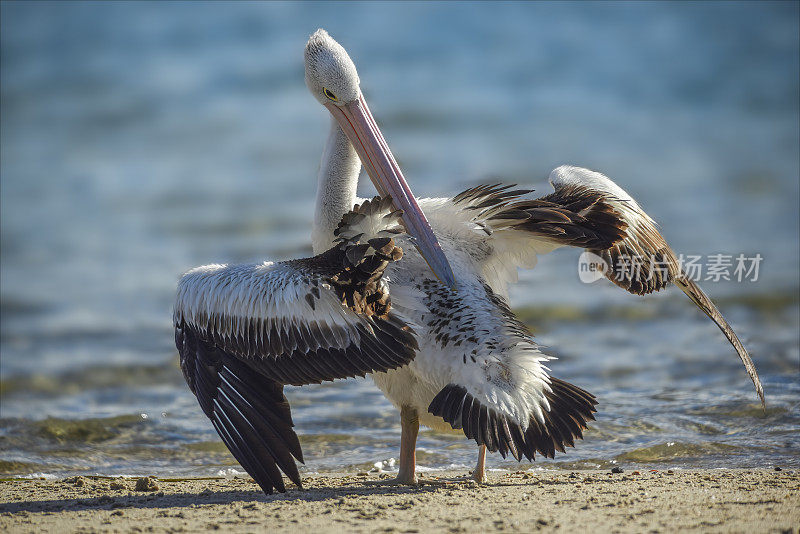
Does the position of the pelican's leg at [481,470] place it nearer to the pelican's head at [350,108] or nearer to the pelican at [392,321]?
the pelican at [392,321]

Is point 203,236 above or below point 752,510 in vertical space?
above

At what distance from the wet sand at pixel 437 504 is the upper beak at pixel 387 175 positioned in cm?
106

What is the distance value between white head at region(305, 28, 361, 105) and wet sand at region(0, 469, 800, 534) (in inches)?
79.9

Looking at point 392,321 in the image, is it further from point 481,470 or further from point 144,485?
point 144,485

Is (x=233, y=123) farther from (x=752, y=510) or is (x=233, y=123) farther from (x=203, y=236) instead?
(x=752, y=510)

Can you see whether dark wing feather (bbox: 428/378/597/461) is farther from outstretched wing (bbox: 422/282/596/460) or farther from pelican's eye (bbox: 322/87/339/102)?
pelican's eye (bbox: 322/87/339/102)

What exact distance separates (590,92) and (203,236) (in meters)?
8.89

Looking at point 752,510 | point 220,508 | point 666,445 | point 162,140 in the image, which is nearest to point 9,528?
Result: point 220,508

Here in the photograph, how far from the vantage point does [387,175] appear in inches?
201

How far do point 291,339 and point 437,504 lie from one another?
981 mm

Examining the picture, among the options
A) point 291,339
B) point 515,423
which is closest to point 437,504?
point 515,423

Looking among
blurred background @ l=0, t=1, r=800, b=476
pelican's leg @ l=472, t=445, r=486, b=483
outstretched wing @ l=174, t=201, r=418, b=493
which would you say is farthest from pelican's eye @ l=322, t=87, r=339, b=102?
pelican's leg @ l=472, t=445, r=486, b=483

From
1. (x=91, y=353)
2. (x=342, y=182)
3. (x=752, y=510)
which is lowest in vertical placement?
(x=752, y=510)

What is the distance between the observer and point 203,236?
444 inches
